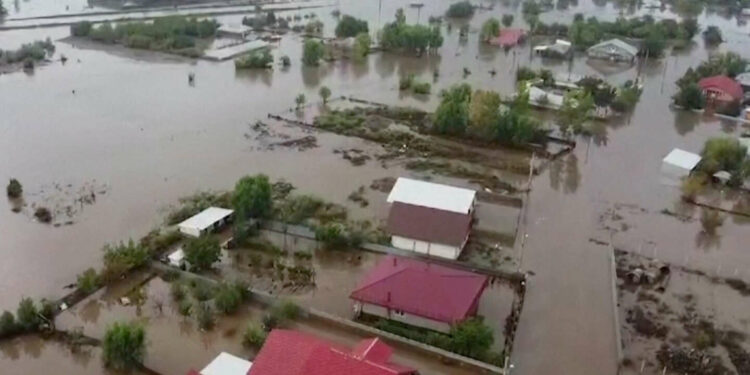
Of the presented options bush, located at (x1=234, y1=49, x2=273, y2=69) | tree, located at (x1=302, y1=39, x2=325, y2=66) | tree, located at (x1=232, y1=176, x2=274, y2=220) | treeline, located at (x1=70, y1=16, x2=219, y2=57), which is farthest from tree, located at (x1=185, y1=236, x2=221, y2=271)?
treeline, located at (x1=70, y1=16, x2=219, y2=57)

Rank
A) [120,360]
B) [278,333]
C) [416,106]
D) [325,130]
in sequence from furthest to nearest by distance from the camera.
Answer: [416,106], [325,130], [120,360], [278,333]

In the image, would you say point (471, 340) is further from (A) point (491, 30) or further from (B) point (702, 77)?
(A) point (491, 30)

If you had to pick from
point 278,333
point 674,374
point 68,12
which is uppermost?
point 68,12

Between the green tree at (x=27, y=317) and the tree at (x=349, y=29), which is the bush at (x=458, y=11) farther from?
the green tree at (x=27, y=317)

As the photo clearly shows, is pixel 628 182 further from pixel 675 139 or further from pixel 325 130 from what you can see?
→ pixel 325 130

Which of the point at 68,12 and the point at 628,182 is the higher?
the point at 68,12

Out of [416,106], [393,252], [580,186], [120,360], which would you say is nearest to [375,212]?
[393,252]
